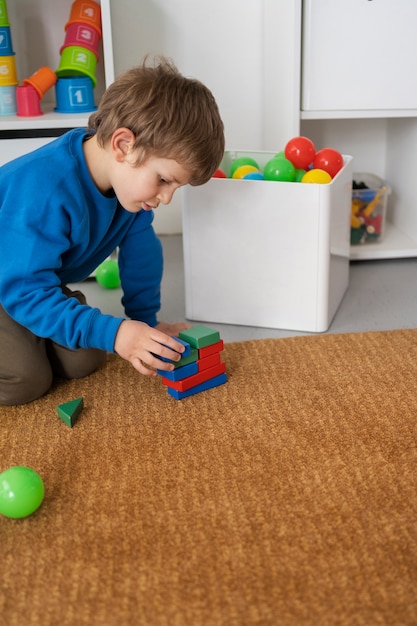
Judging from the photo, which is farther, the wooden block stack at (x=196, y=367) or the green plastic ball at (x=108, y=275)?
the green plastic ball at (x=108, y=275)

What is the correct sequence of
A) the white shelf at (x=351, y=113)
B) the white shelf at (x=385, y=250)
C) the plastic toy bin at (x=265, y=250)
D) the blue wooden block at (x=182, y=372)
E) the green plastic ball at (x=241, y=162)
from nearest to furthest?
1. the blue wooden block at (x=182, y=372)
2. the plastic toy bin at (x=265, y=250)
3. the green plastic ball at (x=241, y=162)
4. the white shelf at (x=351, y=113)
5. the white shelf at (x=385, y=250)

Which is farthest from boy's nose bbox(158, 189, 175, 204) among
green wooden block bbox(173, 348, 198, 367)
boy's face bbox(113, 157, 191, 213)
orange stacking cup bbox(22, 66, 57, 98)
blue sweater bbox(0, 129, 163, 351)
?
orange stacking cup bbox(22, 66, 57, 98)

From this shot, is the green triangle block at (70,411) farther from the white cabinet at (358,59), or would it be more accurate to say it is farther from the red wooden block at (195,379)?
the white cabinet at (358,59)

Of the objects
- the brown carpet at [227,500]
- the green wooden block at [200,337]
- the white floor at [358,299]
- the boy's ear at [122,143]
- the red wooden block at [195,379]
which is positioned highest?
the boy's ear at [122,143]

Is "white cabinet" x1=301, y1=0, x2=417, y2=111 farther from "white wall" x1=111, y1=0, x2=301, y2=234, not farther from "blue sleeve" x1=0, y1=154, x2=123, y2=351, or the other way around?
"blue sleeve" x1=0, y1=154, x2=123, y2=351

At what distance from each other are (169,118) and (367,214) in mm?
832

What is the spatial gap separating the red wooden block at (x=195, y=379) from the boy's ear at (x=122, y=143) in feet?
1.07

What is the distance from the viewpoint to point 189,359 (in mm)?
1062

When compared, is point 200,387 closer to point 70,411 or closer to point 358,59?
point 70,411

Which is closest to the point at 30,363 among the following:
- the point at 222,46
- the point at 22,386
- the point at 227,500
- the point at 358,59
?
the point at 22,386

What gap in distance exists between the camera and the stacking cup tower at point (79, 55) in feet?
4.97

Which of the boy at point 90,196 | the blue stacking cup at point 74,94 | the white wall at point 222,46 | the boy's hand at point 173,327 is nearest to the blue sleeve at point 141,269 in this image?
the boy's hand at point 173,327

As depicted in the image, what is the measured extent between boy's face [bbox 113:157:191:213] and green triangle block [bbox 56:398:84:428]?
29 cm

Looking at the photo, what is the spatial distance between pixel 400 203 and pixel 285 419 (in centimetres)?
96
